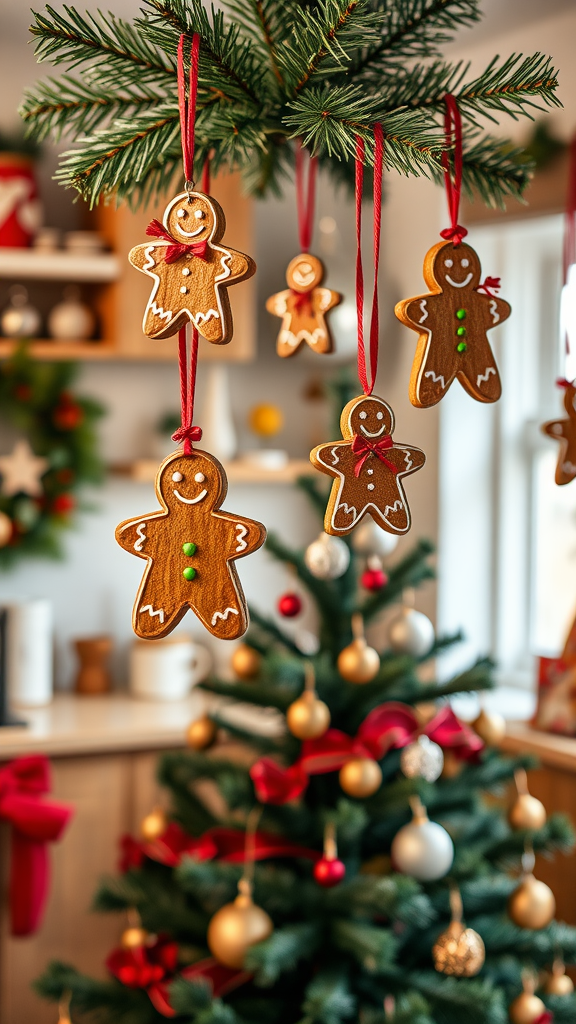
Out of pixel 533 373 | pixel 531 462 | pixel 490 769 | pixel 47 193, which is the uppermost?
pixel 47 193

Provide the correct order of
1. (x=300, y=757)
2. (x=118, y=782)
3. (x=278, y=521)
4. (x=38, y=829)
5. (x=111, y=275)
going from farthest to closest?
(x=278, y=521), (x=111, y=275), (x=118, y=782), (x=38, y=829), (x=300, y=757)

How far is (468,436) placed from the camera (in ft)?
8.18

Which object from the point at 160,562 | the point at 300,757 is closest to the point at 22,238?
the point at 300,757

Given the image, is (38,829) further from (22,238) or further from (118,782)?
(22,238)

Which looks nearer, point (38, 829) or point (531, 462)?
point (38, 829)

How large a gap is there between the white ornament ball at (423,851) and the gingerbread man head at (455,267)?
78 centimetres

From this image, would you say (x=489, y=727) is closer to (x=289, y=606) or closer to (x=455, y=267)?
(x=289, y=606)

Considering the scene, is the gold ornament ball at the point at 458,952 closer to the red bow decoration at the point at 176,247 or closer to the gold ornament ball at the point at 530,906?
the gold ornament ball at the point at 530,906

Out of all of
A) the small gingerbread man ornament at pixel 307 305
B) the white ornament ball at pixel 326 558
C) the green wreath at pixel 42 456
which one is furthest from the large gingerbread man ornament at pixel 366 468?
the green wreath at pixel 42 456

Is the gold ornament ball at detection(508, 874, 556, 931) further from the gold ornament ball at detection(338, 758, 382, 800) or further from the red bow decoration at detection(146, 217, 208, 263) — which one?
the red bow decoration at detection(146, 217, 208, 263)

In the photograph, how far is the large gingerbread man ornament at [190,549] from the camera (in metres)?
0.53

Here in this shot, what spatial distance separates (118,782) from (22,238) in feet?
4.10

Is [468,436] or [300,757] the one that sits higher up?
[468,436]

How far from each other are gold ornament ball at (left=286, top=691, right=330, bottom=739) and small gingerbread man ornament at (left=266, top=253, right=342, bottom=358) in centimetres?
55
